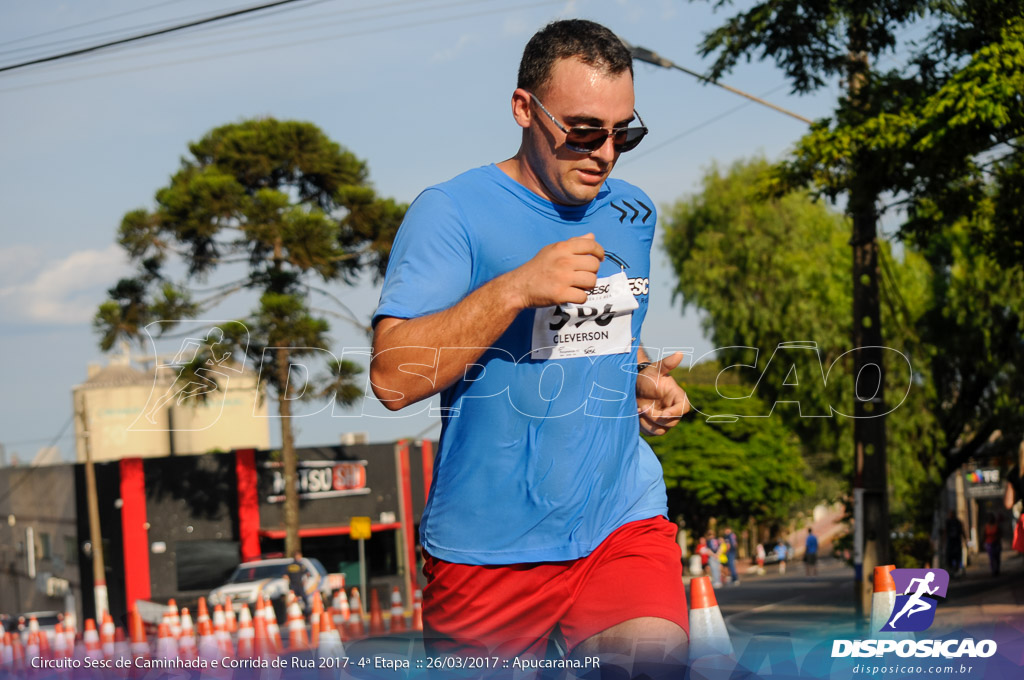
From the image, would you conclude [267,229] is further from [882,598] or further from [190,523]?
[882,598]

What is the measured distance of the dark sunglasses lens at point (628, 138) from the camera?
8.91 feet

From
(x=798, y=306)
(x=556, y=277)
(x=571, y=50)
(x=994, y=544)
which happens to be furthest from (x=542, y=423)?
(x=798, y=306)

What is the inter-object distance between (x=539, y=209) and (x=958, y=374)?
77.5 feet

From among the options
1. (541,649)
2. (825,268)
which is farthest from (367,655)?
(825,268)

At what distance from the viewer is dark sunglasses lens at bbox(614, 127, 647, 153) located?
2715mm

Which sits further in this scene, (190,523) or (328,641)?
(190,523)

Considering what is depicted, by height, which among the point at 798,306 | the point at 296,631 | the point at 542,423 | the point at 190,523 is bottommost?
the point at 190,523

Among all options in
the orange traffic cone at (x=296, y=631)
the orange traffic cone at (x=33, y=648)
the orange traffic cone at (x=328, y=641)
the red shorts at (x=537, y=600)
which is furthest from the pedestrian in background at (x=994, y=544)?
the red shorts at (x=537, y=600)

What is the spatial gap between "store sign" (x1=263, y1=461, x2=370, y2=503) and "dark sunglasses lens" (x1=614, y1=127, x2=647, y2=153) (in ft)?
113

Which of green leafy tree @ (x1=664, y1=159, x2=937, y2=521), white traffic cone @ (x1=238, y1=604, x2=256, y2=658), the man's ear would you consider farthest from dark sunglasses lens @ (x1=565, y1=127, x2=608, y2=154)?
green leafy tree @ (x1=664, y1=159, x2=937, y2=521)

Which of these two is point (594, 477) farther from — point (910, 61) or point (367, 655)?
point (910, 61)

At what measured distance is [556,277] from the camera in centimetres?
229

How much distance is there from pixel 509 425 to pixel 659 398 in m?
0.68

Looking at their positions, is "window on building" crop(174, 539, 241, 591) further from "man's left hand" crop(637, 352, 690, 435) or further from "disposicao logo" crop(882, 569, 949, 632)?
"man's left hand" crop(637, 352, 690, 435)
